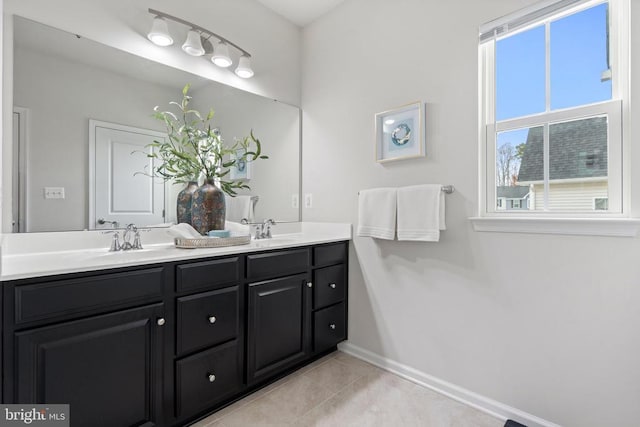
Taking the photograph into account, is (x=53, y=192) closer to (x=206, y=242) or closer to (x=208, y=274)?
(x=206, y=242)

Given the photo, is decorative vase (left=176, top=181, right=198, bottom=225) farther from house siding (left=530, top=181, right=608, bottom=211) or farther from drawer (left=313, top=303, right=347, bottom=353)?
house siding (left=530, top=181, right=608, bottom=211)

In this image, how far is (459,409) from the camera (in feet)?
5.45

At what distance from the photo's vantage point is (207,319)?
1.48m

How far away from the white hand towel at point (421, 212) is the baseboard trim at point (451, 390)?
2.78ft

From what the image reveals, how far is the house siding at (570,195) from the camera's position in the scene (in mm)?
1398

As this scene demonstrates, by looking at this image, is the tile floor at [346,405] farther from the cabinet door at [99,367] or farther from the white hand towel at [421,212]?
the white hand towel at [421,212]

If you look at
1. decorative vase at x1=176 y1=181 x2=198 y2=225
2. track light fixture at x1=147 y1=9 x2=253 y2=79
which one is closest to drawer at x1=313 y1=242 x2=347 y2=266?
decorative vase at x1=176 y1=181 x2=198 y2=225

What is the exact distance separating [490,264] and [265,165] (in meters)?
1.64

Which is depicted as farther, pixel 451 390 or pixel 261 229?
pixel 261 229

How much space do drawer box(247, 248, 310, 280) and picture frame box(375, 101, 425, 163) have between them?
2.71 feet

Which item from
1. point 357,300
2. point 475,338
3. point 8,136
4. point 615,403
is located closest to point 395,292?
point 357,300

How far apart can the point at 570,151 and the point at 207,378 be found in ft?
6.67

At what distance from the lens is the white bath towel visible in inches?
88.8

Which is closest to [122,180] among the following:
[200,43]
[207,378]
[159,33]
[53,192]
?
[53,192]
